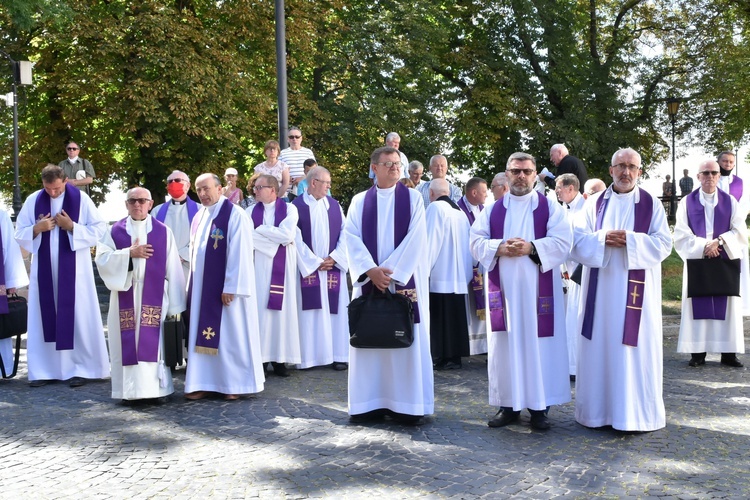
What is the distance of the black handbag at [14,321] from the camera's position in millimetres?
9203

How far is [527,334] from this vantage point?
6.75 metres

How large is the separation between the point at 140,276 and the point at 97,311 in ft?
5.26

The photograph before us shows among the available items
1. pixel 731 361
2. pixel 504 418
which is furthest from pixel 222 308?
Answer: pixel 731 361

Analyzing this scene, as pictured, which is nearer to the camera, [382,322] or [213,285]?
[382,322]

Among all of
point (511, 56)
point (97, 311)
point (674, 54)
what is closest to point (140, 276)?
point (97, 311)

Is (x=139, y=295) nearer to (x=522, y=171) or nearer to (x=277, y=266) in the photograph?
(x=277, y=266)

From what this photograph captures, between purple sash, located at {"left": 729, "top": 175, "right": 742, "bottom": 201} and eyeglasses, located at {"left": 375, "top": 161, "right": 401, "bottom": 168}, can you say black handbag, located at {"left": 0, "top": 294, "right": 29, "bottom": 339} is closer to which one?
eyeglasses, located at {"left": 375, "top": 161, "right": 401, "bottom": 168}

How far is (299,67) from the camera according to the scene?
2522 centimetres

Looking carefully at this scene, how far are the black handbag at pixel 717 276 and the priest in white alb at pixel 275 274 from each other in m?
4.61

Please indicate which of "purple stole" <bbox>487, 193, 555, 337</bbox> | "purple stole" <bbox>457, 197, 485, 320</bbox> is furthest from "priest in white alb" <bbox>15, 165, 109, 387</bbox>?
"purple stole" <bbox>487, 193, 555, 337</bbox>

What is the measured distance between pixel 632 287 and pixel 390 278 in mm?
1941

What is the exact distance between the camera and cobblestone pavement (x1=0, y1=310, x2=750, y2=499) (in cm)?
543

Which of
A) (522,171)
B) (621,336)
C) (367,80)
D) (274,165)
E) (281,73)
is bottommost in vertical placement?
(621,336)

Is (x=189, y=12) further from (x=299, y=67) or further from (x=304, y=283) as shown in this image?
(x=304, y=283)
